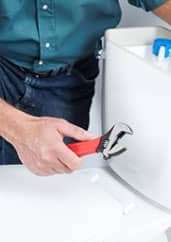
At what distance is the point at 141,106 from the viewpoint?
2.61 feet

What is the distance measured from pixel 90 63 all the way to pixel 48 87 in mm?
87

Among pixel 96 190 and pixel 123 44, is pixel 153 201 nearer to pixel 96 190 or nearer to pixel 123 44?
pixel 96 190

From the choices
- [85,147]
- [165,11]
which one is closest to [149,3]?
[165,11]

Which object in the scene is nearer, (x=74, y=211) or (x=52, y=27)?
(x=74, y=211)

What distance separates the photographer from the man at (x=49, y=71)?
0.76 m

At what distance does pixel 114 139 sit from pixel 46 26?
0.76 ft

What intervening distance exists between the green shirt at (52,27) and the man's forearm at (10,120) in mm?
138

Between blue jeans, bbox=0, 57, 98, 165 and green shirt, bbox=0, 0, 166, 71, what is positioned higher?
green shirt, bbox=0, 0, 166, 71

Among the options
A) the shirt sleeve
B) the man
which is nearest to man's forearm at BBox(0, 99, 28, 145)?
the man

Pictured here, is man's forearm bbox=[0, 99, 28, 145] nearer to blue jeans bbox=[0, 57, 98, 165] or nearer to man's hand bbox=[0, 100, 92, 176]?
man's hand bbox=[0, 100, 92, 176]

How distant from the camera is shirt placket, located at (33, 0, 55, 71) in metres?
0.88

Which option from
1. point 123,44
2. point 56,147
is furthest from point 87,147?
point 123,44

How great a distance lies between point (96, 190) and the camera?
0.85 meters

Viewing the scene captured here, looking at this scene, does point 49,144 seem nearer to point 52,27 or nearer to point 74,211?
point 74,211
